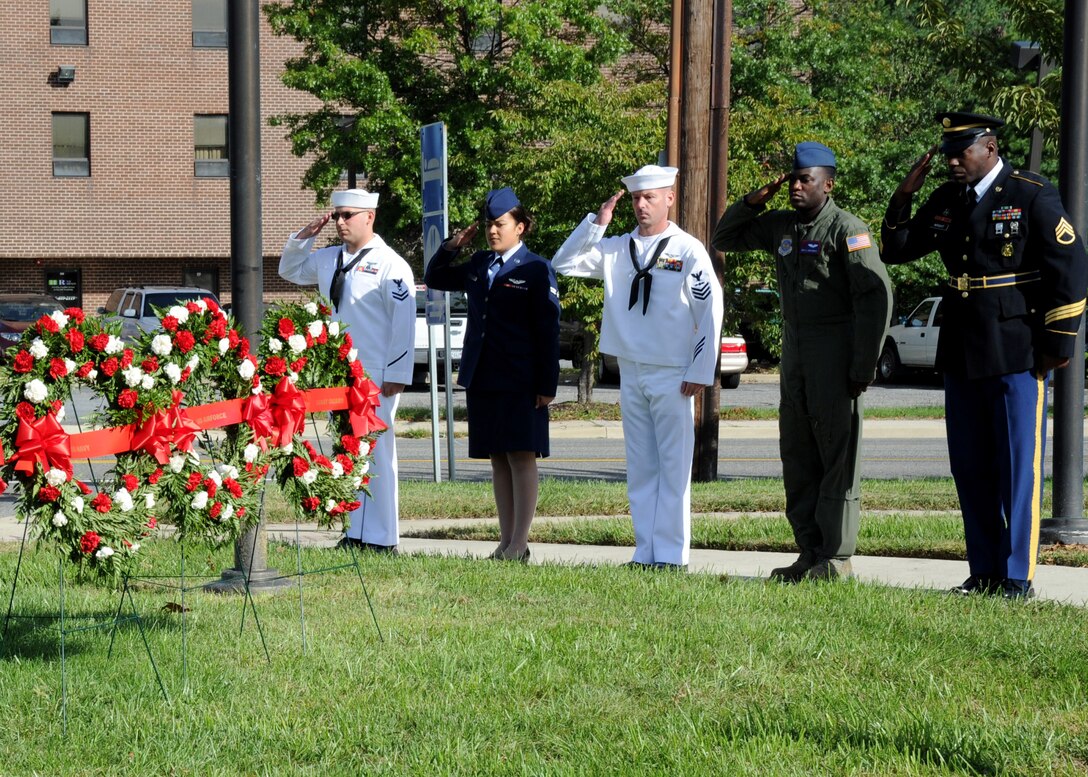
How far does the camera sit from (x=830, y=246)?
6906 millimetres

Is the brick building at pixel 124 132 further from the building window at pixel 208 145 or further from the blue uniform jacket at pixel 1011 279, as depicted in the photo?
the blue uniform jacket at pixel 1011 279

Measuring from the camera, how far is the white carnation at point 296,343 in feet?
18.1

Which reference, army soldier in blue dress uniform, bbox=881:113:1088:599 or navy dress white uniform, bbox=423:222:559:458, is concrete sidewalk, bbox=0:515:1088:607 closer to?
army soldier in blue dress uniform, bbox=881:113:1088:599

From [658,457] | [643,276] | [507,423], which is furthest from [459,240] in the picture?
[658,457]

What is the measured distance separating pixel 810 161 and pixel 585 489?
5.02 meters

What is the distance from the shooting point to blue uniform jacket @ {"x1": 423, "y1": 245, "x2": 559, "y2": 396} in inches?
311

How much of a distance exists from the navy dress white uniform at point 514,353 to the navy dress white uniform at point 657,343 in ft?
0.84

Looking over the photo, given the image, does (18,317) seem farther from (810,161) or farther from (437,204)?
(810,161)

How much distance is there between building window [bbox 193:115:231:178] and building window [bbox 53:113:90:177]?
9.58 feet

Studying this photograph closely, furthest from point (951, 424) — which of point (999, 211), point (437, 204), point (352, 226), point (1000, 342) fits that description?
point (437, 204)

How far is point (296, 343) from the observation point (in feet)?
18.1

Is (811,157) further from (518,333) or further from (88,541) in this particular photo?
(88,541)

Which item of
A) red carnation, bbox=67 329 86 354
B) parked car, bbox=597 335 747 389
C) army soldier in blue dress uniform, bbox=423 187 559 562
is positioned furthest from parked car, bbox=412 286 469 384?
red carnation, bbox=67 329 86 354

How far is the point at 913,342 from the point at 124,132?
22126 millimetres
